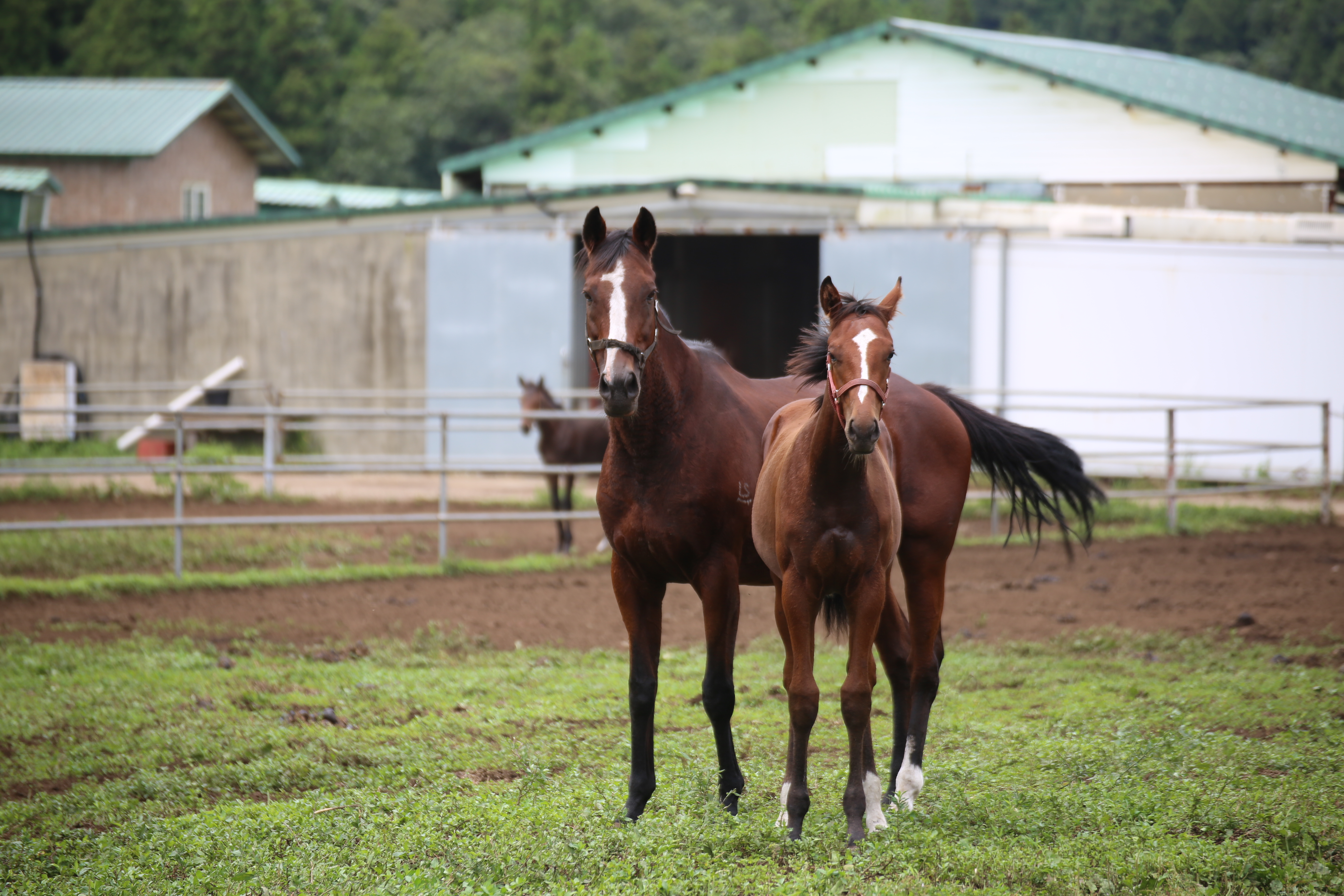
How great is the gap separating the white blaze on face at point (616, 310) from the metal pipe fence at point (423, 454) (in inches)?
→ 232

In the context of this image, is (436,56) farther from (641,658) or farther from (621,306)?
(641,658)

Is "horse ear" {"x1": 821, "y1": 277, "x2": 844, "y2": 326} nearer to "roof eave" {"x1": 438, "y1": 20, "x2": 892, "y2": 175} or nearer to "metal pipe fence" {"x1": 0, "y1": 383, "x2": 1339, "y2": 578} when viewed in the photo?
"metal pipe fence" {"x1": 0, "y1": 383, "x2": 1339, "y2": 578}

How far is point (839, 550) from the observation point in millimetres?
3934

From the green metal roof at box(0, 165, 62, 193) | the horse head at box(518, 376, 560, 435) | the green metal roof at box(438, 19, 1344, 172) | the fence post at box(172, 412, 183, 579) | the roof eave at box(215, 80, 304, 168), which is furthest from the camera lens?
the roof eave at box(215, 80, 304, 168)

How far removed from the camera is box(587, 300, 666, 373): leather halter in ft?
13.3

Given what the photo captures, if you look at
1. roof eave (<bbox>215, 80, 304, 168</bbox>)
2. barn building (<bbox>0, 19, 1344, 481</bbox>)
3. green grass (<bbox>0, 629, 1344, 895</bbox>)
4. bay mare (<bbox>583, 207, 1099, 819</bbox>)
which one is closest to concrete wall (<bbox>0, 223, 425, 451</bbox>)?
barn building (<bbox>0, 19, 1344, 481</bbox>)

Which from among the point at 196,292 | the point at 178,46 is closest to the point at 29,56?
the point at 178,46

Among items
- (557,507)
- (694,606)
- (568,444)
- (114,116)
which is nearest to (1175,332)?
(568,444)

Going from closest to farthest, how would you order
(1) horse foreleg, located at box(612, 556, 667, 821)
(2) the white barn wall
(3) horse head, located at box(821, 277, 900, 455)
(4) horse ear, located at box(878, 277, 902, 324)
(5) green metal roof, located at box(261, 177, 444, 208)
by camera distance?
(3) horse head, located at box(821, 277, 900, 455)
(4) horse ear, located at box(878, 277, 902, 324)
(1) horse foreleg, located at box(612, 556, 667, 821)
(2) the white barn wall
(5) green metal roof, located at box(261, 177, 444, 208)

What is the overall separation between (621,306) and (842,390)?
34.7 inches

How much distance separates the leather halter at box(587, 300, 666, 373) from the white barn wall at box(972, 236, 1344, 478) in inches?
447

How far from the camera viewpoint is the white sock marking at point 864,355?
12.1 ft

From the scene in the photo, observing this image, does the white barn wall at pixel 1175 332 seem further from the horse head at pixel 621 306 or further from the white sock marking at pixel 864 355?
the white sock marking at pixel 864 355

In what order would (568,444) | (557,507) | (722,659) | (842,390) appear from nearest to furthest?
(842,390), (722,659), (557,507), (568,444)
